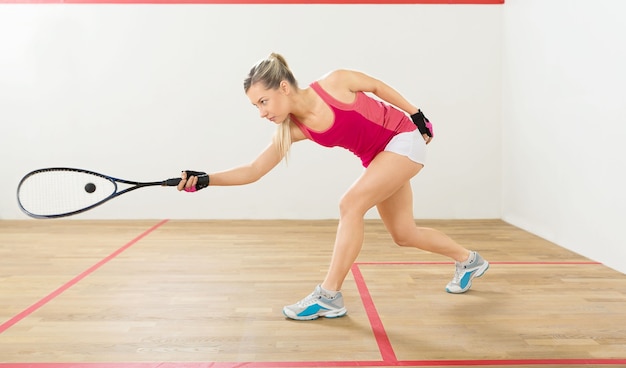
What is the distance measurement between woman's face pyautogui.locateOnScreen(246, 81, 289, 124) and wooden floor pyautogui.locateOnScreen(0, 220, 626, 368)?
679 mm

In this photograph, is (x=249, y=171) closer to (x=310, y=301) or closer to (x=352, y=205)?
(x=352, y=205)

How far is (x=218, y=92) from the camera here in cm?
470

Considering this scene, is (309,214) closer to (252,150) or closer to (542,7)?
(252,150)

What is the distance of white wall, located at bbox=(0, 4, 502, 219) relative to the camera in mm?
4648

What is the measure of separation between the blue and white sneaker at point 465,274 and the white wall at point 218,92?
2297 mm

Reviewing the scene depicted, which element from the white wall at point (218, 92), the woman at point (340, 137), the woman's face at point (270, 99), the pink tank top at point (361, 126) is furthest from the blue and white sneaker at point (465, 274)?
the white wall at point (218, 92)

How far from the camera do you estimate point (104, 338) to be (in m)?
1.89

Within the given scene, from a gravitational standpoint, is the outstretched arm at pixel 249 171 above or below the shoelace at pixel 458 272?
above

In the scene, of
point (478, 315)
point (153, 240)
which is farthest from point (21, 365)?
point (153, 240)

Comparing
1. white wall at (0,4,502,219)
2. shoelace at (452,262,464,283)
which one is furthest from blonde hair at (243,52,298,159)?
white wall at (0,4,502,219)

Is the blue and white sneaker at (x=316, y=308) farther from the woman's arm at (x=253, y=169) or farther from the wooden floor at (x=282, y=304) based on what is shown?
the woman's arm at (x=253, y=169)

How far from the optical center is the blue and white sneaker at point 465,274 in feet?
7.88

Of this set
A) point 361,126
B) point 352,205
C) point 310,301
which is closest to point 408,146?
point 361,126

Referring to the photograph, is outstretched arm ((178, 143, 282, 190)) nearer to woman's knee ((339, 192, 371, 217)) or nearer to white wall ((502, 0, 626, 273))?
woman's knee ((339, 192, 371, 217))
